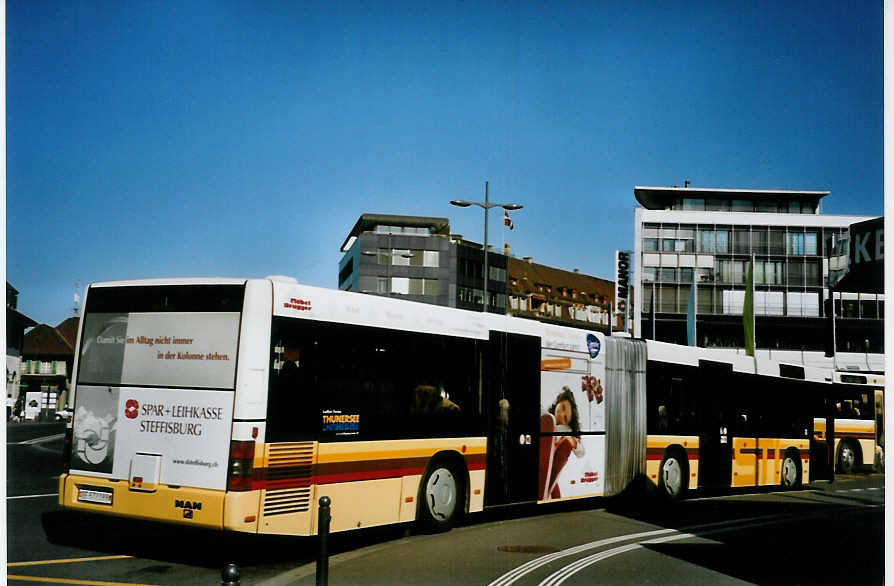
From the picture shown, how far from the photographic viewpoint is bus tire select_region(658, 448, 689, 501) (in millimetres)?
16656

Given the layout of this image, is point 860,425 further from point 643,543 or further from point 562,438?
point 643,543

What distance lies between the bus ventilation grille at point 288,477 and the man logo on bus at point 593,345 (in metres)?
6.94

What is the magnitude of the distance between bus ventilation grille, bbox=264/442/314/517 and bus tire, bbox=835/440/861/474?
21.7 metres

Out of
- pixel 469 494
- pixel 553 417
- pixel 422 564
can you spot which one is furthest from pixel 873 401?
pixel 422 564

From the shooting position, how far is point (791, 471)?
20.4 m

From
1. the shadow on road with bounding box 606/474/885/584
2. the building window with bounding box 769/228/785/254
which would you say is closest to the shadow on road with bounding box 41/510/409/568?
the shadow on road with bounding box 606/474/885/584

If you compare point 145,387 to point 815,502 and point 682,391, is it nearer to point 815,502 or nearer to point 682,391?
point 682,391

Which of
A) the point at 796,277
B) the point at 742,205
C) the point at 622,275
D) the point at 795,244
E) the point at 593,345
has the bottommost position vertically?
the point at 593,345

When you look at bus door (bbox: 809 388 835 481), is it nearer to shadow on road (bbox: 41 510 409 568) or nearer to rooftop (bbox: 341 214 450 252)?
shadow on road (bbox: 41 510 409 568)

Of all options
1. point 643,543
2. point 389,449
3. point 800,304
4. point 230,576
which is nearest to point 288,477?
point 389,449

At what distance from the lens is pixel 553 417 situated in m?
14.3

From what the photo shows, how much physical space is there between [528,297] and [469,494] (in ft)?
312

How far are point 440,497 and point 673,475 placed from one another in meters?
6.72

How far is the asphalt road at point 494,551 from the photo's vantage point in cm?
912
